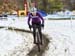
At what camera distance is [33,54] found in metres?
9.81

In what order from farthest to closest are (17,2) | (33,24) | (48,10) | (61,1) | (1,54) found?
(17,2) < (61,1) < (48,10) < (33,24) < (1,54)

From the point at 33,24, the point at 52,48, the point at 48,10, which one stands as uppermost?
the point at 33,24

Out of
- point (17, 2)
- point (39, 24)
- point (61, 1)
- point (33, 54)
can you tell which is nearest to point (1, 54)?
point (33, 54)

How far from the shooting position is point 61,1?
63188 mm

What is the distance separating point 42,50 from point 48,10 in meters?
47.0

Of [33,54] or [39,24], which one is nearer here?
[33,54]

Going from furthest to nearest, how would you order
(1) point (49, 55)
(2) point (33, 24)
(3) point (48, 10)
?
(3) point (48, 10), (2) point (33, 24), (1) point (49, 55)

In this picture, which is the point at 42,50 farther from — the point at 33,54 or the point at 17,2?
the point at 17,2

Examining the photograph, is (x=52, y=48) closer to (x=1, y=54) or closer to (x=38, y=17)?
(x=38, y=17)

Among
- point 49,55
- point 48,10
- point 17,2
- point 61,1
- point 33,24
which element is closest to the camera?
point 49,55

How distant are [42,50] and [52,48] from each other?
2.68ft

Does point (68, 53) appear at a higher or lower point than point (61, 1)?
higher

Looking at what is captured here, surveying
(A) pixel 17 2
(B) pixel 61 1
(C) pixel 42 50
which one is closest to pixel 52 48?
(C) pixel 42 50

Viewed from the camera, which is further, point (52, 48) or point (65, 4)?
point (65, 4)
